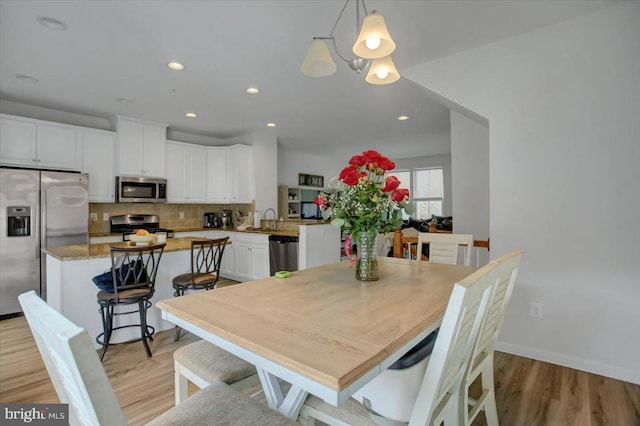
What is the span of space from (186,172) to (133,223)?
1.14 meters

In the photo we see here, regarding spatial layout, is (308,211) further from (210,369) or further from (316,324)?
(316,324)

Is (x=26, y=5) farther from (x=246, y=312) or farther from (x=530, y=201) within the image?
(x=530, y=201)

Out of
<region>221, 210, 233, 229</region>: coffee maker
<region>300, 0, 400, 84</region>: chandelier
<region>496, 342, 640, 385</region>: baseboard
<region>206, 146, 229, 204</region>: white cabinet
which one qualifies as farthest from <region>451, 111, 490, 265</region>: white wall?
<region>221, 210, 233, 229</region>: coffee maker

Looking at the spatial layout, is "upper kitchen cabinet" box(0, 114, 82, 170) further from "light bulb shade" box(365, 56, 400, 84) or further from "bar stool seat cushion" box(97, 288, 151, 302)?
"light bulb shade" box(365, 56, 400, 84)

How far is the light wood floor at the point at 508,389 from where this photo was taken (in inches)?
72.0

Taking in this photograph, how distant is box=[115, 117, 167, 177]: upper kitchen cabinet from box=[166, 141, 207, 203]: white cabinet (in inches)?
7.0

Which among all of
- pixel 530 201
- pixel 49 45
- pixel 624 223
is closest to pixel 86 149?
pixel 49 45

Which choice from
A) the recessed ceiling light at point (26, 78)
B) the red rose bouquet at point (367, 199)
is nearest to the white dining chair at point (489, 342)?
the red rose bouquet at point (367, 199)

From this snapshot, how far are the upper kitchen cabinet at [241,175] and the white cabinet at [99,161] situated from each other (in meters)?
1.76

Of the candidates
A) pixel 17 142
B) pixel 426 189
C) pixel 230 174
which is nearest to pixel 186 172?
pixel 230 174

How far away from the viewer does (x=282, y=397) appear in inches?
47.6

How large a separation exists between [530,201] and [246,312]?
2.41 metres

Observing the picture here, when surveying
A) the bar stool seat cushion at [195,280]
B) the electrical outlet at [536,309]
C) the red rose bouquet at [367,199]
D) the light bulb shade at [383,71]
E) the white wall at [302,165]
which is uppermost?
the white wall at [302,165]

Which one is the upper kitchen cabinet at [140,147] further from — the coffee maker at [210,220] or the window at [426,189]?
the window at [426,189]
